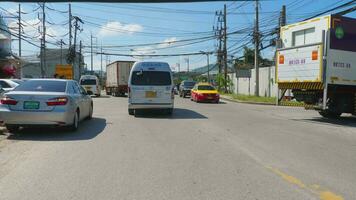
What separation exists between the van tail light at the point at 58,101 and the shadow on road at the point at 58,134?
2.82 ft

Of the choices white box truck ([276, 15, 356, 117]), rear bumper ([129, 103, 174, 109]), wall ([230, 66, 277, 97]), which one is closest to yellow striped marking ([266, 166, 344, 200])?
white box truck ([276, 15, 356, 117])

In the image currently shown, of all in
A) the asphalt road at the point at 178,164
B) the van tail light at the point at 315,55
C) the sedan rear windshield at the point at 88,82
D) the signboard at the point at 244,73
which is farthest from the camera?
the signboard at the point at 244,73

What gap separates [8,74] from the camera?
40.5m

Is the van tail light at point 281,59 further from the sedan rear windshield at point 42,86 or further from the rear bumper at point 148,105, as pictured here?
the sedan rear windshield at point 42,86

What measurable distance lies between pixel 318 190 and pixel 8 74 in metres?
38.6

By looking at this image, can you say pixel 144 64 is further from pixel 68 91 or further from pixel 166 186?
pixel 166 186

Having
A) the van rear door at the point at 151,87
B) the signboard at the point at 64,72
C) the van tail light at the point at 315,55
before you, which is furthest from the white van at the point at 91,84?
the van tail light at the point at 315,55

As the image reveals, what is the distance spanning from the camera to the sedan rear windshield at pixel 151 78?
18.9m

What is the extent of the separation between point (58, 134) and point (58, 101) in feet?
3.22

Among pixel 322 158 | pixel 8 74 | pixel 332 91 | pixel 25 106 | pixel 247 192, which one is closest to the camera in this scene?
pixel 247 192

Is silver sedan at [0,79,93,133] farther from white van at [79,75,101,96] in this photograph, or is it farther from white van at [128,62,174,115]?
white van at [79,75,101,96]

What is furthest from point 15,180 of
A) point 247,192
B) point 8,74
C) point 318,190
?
point 8,74

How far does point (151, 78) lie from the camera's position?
62.7ft

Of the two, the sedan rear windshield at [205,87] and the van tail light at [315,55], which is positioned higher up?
the van tail light at [315,55]
